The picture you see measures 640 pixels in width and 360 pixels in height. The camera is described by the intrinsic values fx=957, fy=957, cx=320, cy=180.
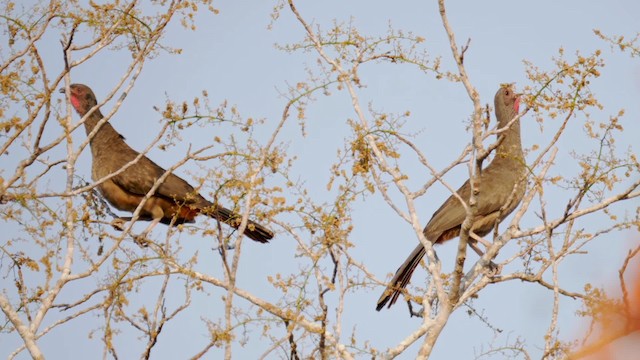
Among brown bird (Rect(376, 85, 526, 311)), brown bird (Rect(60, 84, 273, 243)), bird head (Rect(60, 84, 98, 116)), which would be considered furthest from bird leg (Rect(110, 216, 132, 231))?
brown bird (Rect(376, 85, 526, 311))

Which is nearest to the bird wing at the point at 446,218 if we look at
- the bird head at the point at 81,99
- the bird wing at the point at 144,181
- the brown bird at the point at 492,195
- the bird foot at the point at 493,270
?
the brown bird at the point at 492,195

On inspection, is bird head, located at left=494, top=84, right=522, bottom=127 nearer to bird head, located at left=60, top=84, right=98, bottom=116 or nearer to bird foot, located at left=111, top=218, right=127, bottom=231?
bird foot, located at left=111, top=218, right=127, bottom=231

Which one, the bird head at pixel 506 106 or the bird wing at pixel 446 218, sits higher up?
the bird head at pixel 506 106

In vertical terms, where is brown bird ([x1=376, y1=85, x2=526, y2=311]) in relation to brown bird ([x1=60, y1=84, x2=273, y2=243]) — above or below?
below

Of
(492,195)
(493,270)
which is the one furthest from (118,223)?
(493,270)

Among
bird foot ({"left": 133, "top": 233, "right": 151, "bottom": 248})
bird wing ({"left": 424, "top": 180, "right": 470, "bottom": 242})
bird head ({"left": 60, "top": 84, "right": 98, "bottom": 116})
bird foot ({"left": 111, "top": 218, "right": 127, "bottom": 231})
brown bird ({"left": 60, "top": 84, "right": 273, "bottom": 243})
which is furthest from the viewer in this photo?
bird head ({"left": 60, "top": 84, "right": 98, "bottom": 116})

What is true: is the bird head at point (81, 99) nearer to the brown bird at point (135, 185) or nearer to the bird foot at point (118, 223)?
the brown bird at point (135, 185)

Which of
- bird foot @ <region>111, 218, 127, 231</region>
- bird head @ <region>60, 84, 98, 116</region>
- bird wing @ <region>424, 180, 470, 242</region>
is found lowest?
bird wing @ <region>424, 180, 470, 242</region>

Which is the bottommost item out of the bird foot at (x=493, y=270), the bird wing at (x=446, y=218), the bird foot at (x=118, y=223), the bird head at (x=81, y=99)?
the bird foot at (x=493, y=270)

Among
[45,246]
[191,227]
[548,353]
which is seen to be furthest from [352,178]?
[45,246]

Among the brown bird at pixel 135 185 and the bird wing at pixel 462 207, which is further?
the brown bird at pixel 135 185

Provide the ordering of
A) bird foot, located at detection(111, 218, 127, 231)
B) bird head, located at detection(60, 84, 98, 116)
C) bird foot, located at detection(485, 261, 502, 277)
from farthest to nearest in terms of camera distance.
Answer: bird head, located at detection(60, 84, 98, 116), bird foot, located at detection(111, 218, 127, 231), bird foot, located at detection(485, 261, 502, 277)

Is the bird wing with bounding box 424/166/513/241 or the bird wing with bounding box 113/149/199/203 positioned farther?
Result: the bird wing with bounding box 113/149/199/203

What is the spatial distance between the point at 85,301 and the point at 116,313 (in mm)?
398
